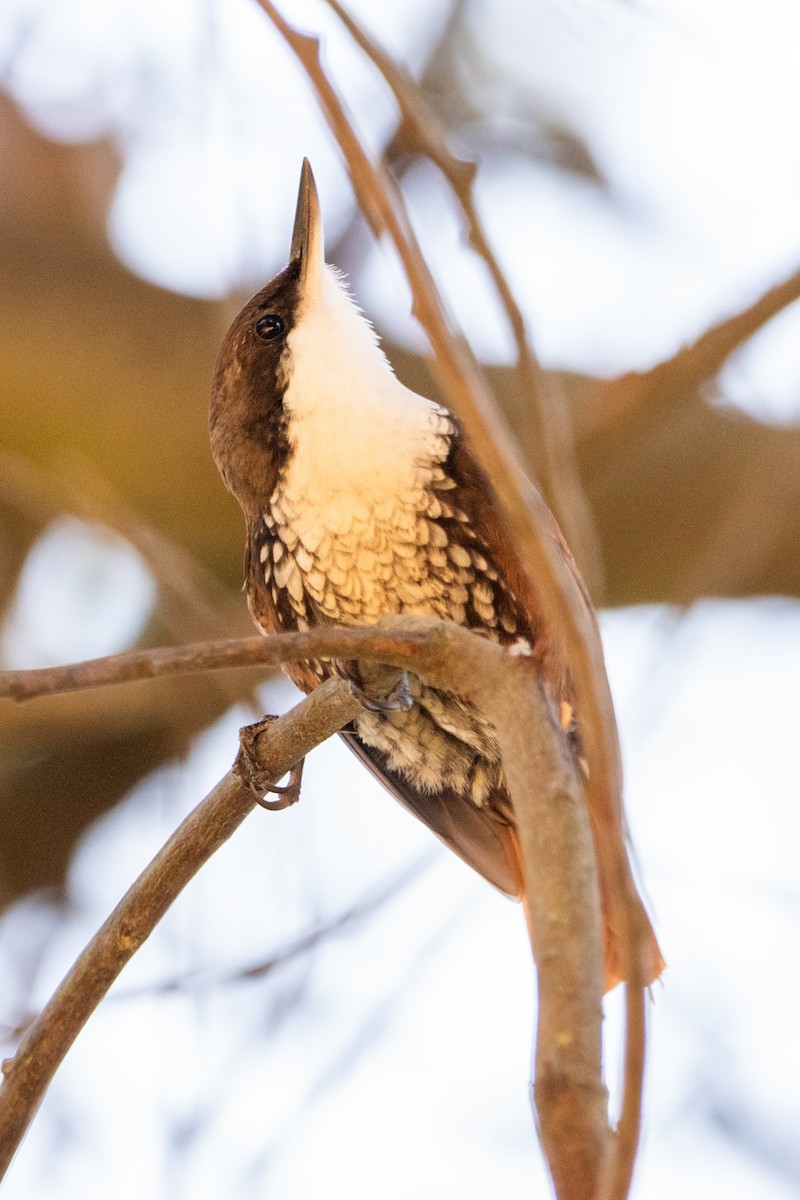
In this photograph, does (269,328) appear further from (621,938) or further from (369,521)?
(621,938)

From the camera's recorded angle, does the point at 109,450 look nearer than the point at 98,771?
Yes

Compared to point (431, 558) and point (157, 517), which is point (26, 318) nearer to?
point (157, 517)

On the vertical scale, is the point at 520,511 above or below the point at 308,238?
below

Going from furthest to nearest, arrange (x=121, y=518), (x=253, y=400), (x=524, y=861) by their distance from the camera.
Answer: (x=121, y=518), (x=253, y=400), (x=524, y=861)

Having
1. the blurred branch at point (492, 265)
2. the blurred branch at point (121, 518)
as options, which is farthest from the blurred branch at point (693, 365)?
the blurred branch at point (121, 518)

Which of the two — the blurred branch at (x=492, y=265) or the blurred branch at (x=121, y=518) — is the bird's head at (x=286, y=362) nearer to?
the blurred branch at (x=121, y=518)

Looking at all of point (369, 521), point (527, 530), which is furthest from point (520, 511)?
point (369, 521)

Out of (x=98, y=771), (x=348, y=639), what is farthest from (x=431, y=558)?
(x=98, y=771)

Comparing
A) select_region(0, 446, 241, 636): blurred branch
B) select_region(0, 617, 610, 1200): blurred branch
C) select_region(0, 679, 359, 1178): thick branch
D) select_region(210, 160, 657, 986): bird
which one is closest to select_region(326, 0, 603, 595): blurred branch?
select_region(0, 617, 610, 1200): blurred branch
